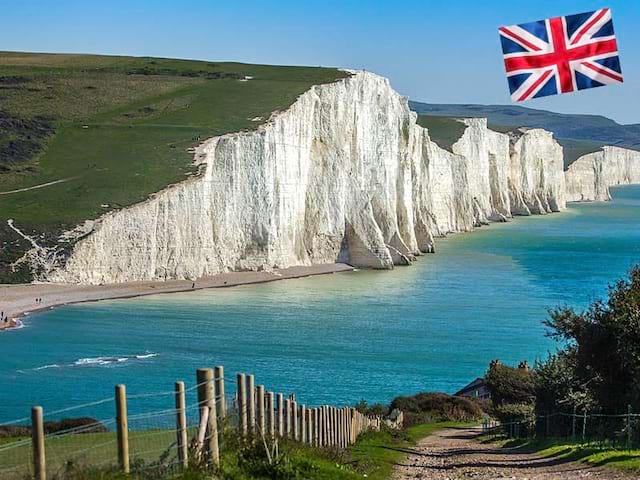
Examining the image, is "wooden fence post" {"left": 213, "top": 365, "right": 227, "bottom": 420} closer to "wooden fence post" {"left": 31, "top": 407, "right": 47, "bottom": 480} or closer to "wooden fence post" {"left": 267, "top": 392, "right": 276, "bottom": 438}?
"wooden fence post" {"left": 267, "top": 392, "right": 276, "bottom": 438}

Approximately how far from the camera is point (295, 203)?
74562 millimetres

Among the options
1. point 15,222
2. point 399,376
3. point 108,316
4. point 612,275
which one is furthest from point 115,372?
point 612,275

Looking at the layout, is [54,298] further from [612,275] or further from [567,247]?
[567,247]

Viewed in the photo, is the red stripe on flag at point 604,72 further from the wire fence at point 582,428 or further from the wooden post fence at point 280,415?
the wooden post fence at point 280,415

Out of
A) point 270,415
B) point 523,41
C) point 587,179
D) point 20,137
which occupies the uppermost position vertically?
point 587,179

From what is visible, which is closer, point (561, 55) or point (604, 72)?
point (604, 72)

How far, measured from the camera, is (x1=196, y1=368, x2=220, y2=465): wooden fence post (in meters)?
9.70

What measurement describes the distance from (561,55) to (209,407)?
633cm

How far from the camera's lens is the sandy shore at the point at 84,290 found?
53344 mm

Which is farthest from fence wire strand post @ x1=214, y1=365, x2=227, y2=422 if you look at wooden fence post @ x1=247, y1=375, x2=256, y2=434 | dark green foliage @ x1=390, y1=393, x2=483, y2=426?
dark green foliage @ x1=390, y1=393, x2=483, y2=426

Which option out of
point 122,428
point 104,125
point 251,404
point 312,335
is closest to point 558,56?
point 251,404

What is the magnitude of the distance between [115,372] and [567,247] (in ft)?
219

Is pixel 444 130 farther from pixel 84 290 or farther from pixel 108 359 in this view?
pixel 108 359

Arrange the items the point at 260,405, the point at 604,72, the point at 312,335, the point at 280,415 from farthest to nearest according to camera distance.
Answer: the point at 312,335 → the point at 604,72 → the point at 280,415 → the point at 260,405
